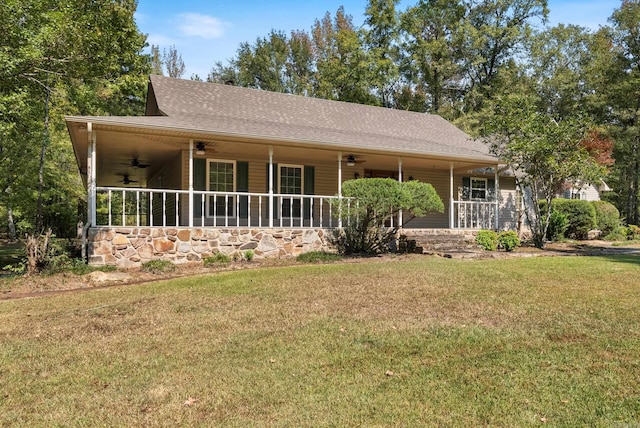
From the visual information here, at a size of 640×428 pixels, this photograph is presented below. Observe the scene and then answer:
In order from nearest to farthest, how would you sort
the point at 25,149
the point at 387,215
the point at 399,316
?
1. the point at 399,316
2. the point at 387,215
3. the point at 25,149

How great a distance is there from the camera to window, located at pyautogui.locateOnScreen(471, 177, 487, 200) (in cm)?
1680

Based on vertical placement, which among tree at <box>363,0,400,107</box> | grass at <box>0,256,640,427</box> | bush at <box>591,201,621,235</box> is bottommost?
grass at <box>0,256,640,427</box>

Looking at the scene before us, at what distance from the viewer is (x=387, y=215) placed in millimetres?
11000

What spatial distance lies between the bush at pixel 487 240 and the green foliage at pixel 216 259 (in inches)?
→ 272

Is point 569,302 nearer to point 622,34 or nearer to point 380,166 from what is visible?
point 380,166

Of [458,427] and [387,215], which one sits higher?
[387,215]

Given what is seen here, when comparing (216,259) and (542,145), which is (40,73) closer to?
(216,259)

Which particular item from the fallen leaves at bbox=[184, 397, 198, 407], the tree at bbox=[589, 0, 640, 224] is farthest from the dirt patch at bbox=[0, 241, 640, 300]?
the tree at bbox=[589, 0, 640, 224]

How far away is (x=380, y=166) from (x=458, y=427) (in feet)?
41.6

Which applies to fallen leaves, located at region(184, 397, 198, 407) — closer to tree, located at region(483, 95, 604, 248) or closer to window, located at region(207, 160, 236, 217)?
window, located at region(207, 160, 236, 217)

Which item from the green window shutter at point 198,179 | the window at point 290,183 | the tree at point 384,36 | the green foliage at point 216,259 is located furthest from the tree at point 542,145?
the tree at point 384,36

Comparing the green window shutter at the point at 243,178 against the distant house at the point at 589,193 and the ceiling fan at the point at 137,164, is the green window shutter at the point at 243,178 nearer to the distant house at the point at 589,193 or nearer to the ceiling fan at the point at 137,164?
the ceiling fan at the point at 137,164

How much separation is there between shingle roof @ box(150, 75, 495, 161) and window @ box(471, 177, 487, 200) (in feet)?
4.81

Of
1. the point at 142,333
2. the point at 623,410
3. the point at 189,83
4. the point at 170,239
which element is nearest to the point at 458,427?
the point at 623,410
